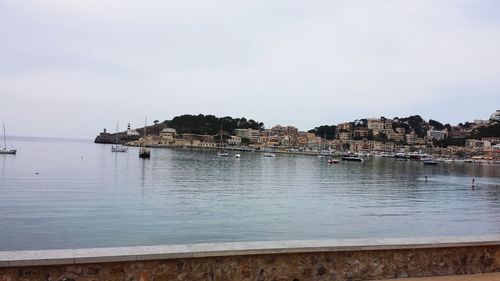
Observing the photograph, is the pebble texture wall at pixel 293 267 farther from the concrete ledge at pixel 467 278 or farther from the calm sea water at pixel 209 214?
the calm sea water at pixel 209 214

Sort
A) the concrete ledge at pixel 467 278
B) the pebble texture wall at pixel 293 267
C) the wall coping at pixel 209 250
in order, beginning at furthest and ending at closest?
the concrete ledge at pixel 467 278 < the pebble texture wall at pixel 293 267 < the wall coping at pixel 209 250

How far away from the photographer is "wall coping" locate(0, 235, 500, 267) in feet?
15.5

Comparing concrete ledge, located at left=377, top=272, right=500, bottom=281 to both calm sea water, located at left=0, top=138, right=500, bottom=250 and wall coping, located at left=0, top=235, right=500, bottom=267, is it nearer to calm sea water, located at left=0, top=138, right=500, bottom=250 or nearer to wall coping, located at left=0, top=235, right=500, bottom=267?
wall coping, located at left=0, top=235, right=500, bottom=267

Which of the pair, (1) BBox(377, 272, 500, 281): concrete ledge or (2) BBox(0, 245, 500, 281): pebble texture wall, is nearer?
(2) BBox(0, 245, 500, 281): pebble texture wall

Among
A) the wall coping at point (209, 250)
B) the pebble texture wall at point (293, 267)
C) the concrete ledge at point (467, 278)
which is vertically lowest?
the concrete ledge at point (467, 278)

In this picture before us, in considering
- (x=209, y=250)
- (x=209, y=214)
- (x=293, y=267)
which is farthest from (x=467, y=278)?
(x=209, y=214)

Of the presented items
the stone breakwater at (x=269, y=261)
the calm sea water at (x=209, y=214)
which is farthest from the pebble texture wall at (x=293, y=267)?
the calm sea water at (x=209, y=214)

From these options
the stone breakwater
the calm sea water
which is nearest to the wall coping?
the stone breakwater

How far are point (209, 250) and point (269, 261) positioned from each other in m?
0.73

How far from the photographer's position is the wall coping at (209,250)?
4.72m

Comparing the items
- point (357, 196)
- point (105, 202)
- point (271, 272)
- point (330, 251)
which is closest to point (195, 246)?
point (271, 272)

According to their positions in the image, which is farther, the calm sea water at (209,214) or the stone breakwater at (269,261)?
the calm sea water at (209,214)

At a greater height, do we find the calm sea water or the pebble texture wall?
the pebble texture wall

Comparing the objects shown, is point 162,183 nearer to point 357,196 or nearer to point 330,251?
point 357,196
